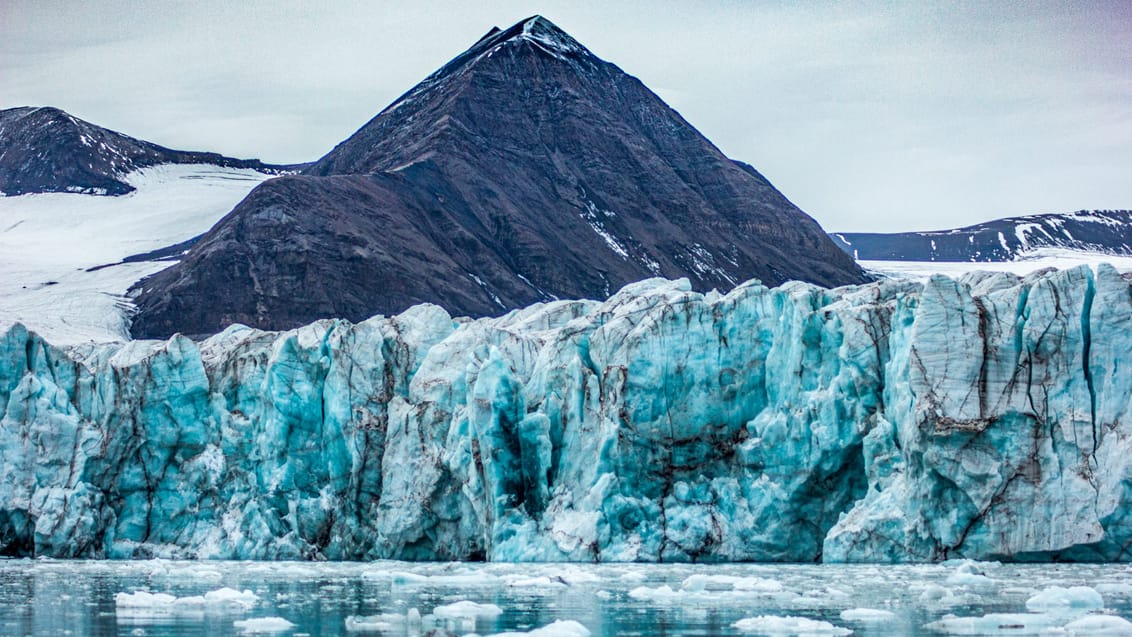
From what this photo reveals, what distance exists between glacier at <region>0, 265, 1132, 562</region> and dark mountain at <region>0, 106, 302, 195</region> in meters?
100

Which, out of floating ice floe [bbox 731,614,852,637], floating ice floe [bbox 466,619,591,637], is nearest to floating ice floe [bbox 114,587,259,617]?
floating ice floe [bbox 466,619,591,637]

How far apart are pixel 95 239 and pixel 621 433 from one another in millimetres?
87632

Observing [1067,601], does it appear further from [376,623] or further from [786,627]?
[376,623]

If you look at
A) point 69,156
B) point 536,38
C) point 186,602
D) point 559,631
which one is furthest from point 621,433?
point 69,156

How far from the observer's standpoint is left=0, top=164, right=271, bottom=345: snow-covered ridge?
78000 millimetres

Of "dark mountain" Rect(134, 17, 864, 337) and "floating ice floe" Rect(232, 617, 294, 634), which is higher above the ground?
"dark mountain" Rect(134, 17, 864, 337)

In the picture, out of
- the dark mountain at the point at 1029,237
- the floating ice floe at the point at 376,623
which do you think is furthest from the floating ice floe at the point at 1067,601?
the dark mountain at the point at 1029,237

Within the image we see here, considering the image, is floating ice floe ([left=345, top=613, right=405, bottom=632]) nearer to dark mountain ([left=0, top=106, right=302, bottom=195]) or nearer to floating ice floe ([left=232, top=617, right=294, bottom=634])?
floating ice floe ([left=232, top=617, right=294, bottom=634])

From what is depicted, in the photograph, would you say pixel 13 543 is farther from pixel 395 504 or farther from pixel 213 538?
pixel 395 504

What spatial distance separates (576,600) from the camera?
21641mm

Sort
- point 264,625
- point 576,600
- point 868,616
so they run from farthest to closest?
point 576,600 → point 868,616 → point 264,625

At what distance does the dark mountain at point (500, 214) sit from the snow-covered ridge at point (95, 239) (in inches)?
131

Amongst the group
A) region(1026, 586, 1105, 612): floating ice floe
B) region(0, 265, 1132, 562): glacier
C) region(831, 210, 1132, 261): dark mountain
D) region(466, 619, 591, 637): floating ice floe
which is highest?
region(831, 210, 1132, 261): dark mountain

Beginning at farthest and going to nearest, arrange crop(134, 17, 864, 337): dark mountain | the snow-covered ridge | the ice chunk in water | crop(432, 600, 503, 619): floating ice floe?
crop(134, 17, 864, 337): dark mountain, the snow-covered ridge, crop(432, 600, 503, 619): floating ice floe, the ice chunk in water
